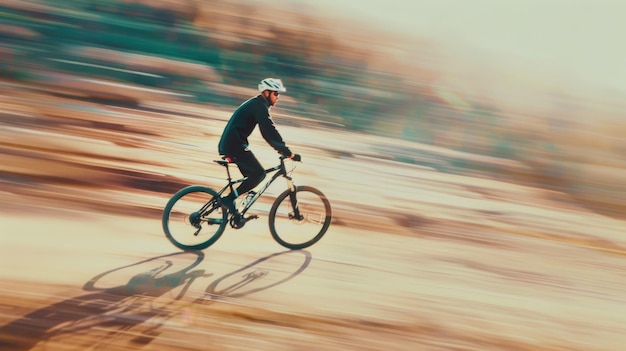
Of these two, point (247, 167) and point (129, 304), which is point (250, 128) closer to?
point (247, 167)

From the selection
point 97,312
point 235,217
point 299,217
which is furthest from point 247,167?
point 97,312

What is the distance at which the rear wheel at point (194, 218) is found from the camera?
5.29m

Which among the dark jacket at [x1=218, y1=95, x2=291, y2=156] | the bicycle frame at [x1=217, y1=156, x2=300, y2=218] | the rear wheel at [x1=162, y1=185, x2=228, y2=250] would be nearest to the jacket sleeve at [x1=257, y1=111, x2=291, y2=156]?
the dark jacket at [x1=218, y1=95, x2=291, y2=156]

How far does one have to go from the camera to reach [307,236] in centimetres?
604

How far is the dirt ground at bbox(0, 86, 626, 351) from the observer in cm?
436

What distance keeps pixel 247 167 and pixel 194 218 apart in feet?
2.43

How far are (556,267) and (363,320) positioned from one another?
3.34 meters

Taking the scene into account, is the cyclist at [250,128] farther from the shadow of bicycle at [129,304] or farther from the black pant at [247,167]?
the shadow of bicycle at [129,304]

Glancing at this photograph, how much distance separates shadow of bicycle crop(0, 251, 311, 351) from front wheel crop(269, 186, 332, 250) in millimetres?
323

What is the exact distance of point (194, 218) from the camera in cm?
536

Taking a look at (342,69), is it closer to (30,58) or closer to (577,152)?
(577,152)

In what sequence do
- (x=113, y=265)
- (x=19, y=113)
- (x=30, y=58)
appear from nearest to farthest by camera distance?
1. (x=113, y=265)
2. (x=19, y=113)
3. (x=30, y=58)

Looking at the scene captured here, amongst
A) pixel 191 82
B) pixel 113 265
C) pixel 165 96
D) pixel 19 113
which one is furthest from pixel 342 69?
pixel 113 265

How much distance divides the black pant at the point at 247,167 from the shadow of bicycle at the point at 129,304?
813 mm
